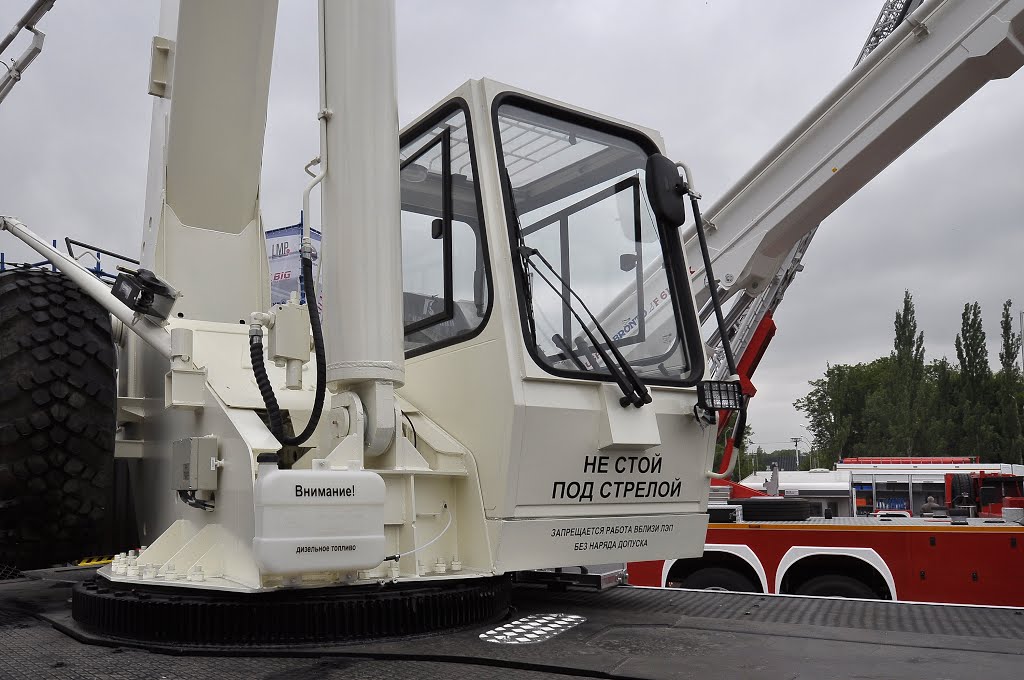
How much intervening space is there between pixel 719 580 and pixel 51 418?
6.13 metres

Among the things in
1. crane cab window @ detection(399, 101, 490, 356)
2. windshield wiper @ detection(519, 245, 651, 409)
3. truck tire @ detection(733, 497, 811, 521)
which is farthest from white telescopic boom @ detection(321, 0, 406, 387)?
truck tire @ detection(733, 497, 811, 521)

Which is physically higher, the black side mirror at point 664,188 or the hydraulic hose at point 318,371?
the black side mirror at point 664,188

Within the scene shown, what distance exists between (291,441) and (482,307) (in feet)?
2.83

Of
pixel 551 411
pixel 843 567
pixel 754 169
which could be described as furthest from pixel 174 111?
pixel 843 567

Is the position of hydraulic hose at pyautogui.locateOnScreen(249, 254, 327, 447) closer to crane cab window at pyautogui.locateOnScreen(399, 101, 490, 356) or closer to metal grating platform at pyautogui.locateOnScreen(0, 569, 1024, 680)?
crane cab window at pyautogui.locateOnScreen(399, 101, 490, 356)

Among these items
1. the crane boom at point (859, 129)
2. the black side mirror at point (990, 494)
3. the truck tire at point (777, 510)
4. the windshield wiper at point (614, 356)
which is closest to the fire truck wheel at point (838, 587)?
the truck tire at point (777, 510)

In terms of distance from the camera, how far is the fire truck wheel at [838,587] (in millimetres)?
7395

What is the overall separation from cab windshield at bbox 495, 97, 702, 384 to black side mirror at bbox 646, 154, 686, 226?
0.22 meters

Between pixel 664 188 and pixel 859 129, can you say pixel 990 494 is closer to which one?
pixel 859 129

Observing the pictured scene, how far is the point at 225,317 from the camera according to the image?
14.0 feet

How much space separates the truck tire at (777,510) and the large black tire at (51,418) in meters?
6.18

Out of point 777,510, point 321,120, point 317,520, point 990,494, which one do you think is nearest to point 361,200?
point 321,120

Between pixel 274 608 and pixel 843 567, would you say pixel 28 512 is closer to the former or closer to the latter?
pixel 274 608

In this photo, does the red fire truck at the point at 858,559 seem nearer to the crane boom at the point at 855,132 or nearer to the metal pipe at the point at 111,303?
the crane boom at the point at 855,132
